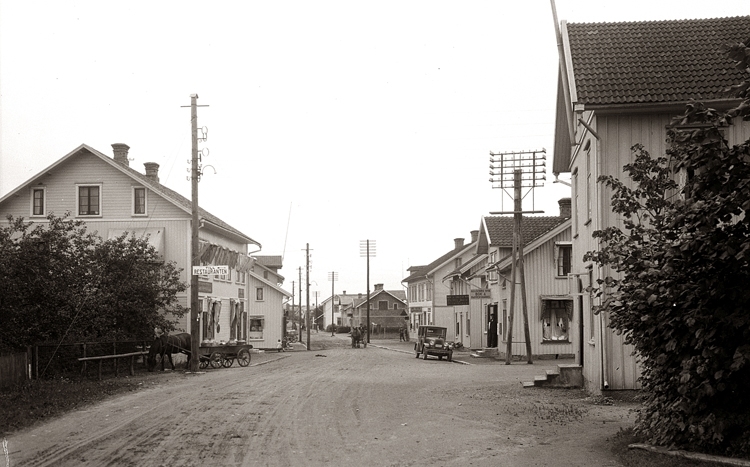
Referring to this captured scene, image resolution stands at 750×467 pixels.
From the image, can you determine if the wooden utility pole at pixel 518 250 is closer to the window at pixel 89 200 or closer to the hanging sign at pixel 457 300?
the hanging sign at pixel 457 300

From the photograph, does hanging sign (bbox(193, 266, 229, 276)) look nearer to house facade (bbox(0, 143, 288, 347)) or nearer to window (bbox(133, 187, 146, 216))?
house facade (bbox(0, 143, 288, 347))

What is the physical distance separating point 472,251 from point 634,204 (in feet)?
168

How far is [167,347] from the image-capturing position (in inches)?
1093

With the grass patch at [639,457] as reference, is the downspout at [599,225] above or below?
above

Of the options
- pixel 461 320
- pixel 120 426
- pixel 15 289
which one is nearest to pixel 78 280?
pixel 15 289

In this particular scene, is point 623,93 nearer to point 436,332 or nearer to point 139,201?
point 139,201

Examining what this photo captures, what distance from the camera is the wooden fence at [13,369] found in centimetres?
1809

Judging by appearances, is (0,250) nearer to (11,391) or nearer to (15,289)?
(15,289)

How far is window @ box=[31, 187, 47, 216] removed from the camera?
112 feet

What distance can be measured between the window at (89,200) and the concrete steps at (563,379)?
2209cm

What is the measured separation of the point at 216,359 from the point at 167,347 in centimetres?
229

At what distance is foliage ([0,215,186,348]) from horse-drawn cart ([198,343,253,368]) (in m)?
1.75

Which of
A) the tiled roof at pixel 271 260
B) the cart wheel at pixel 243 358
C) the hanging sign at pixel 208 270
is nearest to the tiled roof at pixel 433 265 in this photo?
the tiled roof at pixel 271 260

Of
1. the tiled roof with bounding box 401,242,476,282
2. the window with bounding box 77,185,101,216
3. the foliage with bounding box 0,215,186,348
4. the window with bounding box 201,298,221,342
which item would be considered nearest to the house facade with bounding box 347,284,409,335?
the tiled roof with bounding box 401,242,476,282
